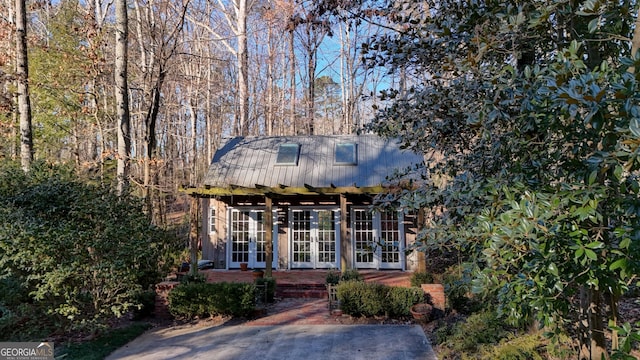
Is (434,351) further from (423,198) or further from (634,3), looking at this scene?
(634,3)

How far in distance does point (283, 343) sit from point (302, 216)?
236 inches

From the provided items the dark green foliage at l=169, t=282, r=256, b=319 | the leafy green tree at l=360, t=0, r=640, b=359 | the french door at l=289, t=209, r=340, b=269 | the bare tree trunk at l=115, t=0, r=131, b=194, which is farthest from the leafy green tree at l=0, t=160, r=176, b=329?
the french door at l=289, t=209, r=340, b=269

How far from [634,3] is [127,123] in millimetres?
9100

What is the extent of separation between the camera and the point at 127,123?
28.0ft

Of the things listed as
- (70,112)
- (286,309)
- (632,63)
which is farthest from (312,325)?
(70,112)

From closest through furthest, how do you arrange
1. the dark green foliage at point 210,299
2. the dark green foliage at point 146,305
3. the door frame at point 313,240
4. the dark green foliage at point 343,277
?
the dark green foliage at point 210,299
the dark green foliage at point 146,305
the dark green foliage at point 343,277
the door frame at point 313,240

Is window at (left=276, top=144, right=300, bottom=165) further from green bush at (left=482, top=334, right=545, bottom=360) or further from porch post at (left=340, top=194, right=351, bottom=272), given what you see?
green bush at (left=482, top=334, right=545, bottom=360)

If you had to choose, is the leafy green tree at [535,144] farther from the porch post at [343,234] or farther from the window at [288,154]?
the window at [288,154]

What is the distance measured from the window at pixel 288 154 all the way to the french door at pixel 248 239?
5.89 ft

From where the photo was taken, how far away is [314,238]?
11.5 m

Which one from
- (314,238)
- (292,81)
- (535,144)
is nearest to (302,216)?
(314,238)

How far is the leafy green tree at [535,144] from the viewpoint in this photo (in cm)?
182

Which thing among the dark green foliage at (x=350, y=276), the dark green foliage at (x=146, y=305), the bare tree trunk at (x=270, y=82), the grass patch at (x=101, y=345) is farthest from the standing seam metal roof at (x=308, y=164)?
the bare tree trunk at (x=270, y=82)

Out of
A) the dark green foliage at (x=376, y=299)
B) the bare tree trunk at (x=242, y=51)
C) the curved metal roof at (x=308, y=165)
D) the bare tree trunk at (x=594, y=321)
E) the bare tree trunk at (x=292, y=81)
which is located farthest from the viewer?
the bare tree trunk at (x=292, y=81)
